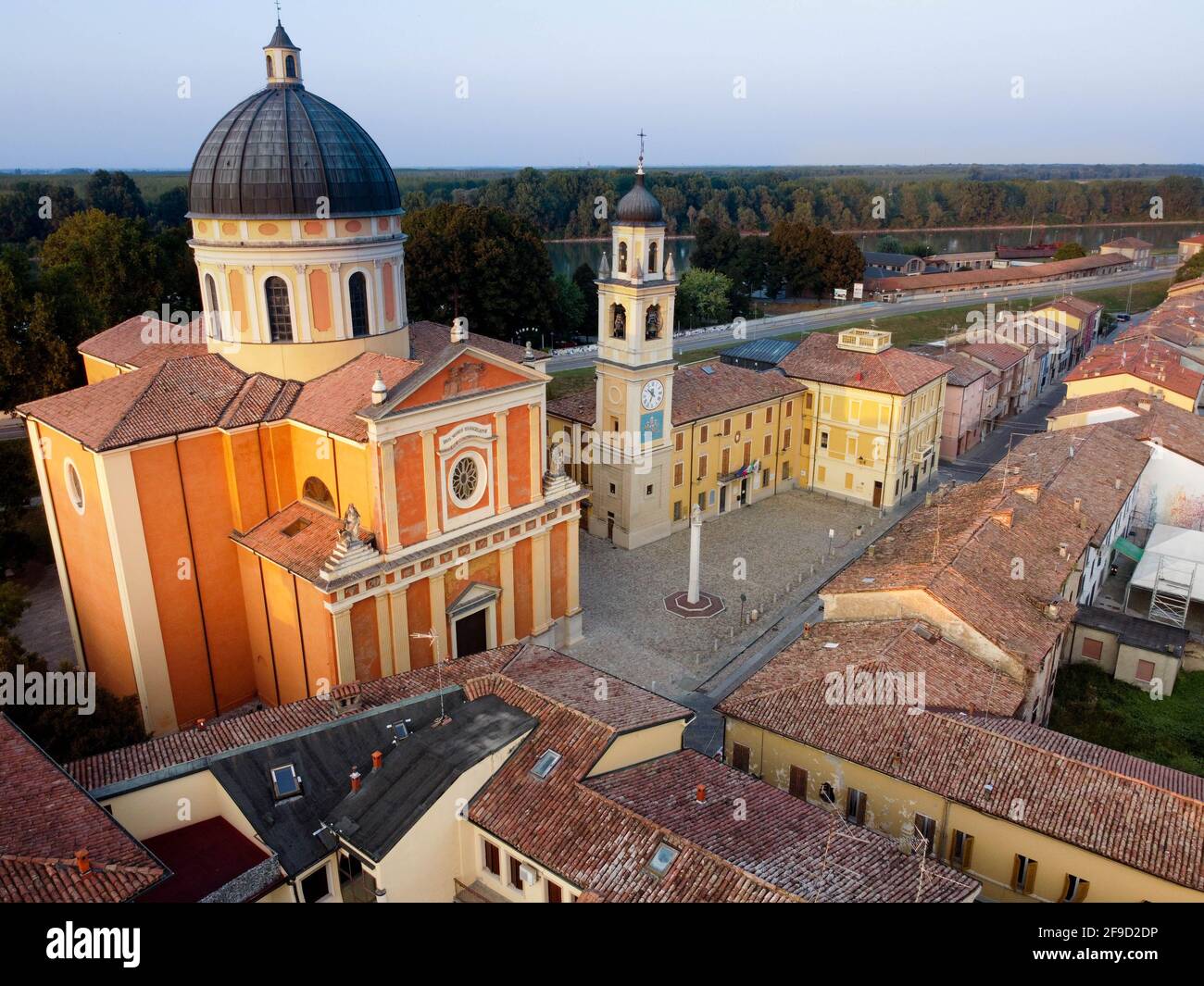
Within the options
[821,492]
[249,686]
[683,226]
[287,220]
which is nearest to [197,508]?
[249,686]

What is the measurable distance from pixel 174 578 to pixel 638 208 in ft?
66.3

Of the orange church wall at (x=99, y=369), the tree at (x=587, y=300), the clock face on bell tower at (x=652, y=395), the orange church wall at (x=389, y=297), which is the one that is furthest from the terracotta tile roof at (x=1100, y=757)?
the tree at (x=587, y=300)

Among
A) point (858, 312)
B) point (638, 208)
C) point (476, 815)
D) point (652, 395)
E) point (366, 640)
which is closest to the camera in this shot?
point (476, 815)

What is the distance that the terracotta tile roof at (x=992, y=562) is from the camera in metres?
22.6

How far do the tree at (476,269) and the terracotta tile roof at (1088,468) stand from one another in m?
29.5

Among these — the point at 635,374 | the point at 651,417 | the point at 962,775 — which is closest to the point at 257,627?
the point at 635,374

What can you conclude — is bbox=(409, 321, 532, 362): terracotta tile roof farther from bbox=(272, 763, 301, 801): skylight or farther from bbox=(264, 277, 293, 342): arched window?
bbox=(272, 763, 301, 801): skylight

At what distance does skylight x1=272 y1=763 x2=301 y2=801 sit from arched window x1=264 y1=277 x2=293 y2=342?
43.6 ft

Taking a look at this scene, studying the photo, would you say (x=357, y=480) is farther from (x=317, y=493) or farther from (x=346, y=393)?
(x=346, y=393)

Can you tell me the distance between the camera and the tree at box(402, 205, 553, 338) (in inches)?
2030

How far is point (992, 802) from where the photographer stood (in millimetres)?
17406

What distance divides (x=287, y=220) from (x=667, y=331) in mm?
15379

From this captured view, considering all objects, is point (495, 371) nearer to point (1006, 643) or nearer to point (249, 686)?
point (249, 686)

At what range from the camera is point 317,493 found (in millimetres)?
24312
